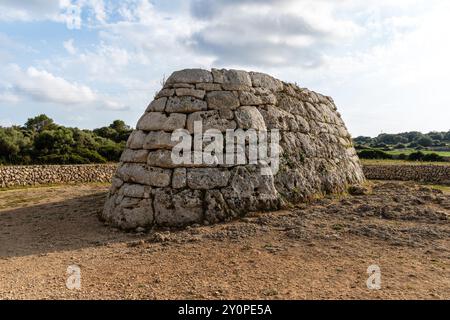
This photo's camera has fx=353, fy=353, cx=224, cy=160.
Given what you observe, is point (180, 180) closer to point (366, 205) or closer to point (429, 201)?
point (366, 205)

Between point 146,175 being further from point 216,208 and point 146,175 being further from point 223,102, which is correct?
point 223,102

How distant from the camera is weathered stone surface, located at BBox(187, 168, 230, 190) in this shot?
6.81 meters

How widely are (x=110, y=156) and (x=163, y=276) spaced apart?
57.5 ft

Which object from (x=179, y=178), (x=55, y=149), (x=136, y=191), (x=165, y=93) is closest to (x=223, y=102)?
(x=165, y=93)

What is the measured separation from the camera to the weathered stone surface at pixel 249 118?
7.59 metres

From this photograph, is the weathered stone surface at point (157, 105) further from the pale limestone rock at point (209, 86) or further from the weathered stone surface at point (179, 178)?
the weathered stone surface at point (179, 178)

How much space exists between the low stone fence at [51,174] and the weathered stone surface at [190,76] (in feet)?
31.0

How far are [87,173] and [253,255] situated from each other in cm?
1263

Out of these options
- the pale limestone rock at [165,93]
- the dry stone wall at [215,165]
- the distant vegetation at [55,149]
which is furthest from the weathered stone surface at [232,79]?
the distant vegetation at [55,149]

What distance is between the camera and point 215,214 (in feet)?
21.8

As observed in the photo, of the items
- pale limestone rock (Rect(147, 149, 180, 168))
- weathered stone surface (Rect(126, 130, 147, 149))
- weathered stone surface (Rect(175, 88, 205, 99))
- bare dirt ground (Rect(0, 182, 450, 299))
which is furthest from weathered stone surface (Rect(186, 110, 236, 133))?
bare dirt ground (Rect(0, 182, 450, 299))

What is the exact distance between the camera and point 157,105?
768 cm

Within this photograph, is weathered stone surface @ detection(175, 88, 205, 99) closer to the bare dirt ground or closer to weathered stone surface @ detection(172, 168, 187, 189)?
weathered stone surface @ detection(172, 168, 187, 189)

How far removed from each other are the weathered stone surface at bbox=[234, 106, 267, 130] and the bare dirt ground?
6.40 feet
